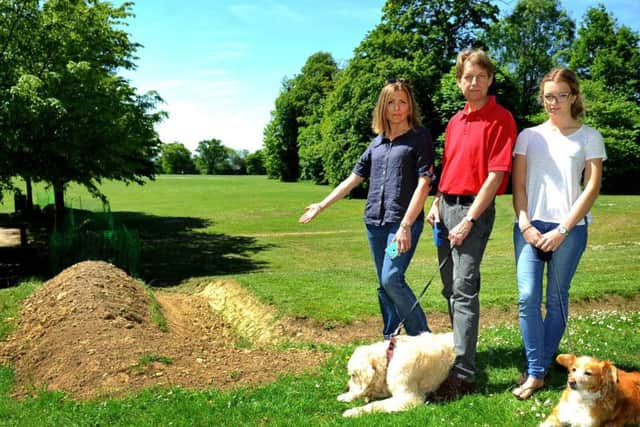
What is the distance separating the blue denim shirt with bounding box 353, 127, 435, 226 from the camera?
4.95 meters

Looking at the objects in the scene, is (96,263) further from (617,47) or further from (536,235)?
(617,47)

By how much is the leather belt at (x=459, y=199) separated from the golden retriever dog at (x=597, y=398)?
1.43 meters

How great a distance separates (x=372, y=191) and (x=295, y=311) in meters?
5.09

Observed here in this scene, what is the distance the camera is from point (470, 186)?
14.7ft

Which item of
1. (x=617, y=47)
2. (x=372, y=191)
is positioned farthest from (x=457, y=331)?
(x=617, y=47)

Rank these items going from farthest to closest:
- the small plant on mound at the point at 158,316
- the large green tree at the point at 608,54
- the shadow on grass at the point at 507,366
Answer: the large green tree at the point at 608,54 < the small plant on mound at the point at 158,316 < the shadow on grass at the point at 507,366

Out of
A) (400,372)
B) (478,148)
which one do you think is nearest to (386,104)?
(478,148)

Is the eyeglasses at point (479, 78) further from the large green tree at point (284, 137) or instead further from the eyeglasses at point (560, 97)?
the large green tree at point (284, 137)

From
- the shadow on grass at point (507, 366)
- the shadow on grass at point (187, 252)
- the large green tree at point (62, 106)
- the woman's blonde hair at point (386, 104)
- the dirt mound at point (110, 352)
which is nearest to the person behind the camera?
the shadow on grass at point (507, 366)

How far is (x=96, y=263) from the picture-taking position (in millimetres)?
11008

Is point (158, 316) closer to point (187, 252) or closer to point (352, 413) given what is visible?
point (352, 413)

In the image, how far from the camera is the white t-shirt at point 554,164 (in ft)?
14.0

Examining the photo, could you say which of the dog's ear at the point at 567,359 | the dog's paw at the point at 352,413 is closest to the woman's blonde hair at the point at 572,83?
the dog's ear at the point at 567,359

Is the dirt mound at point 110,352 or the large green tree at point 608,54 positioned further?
the large green tree at point 608,54
